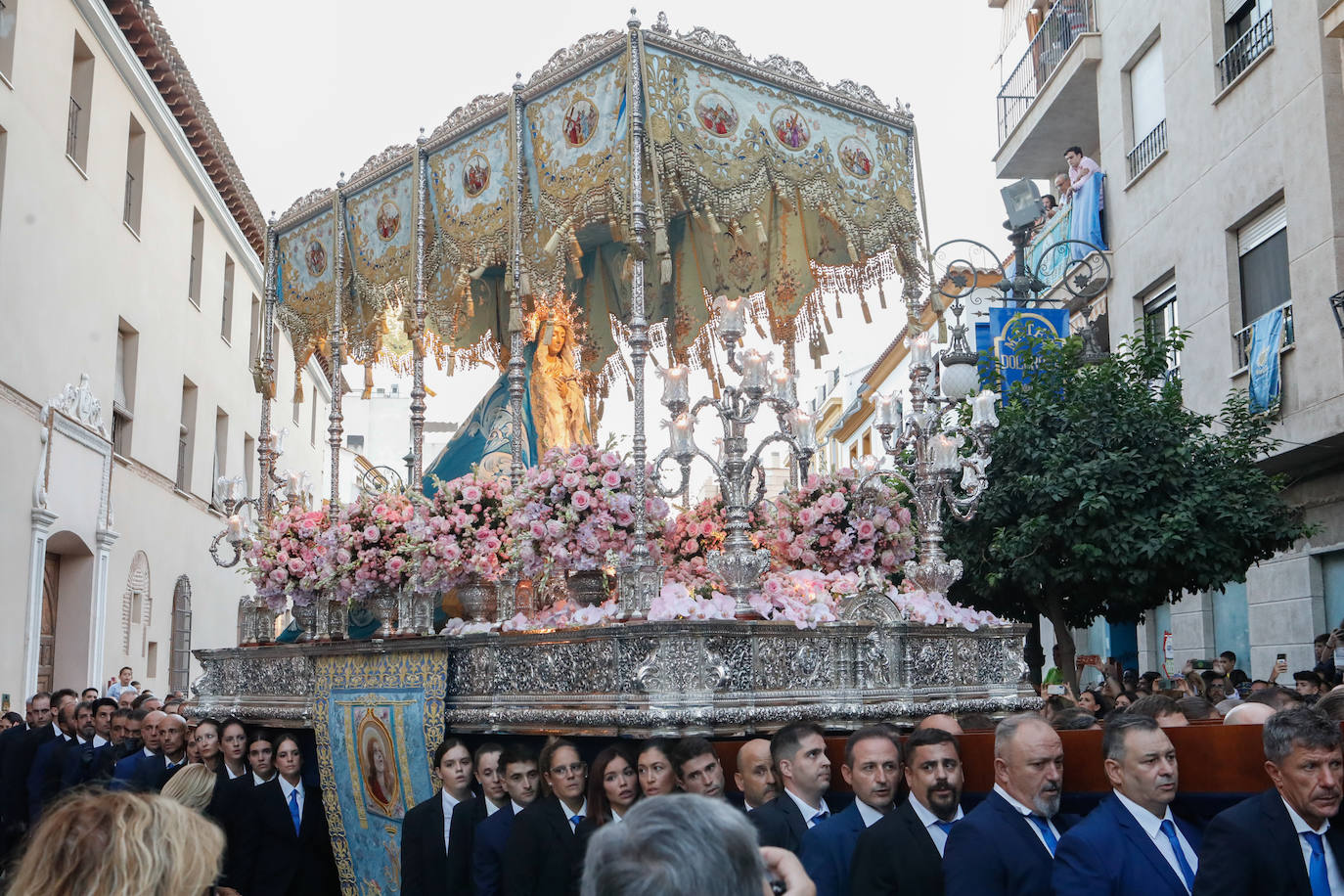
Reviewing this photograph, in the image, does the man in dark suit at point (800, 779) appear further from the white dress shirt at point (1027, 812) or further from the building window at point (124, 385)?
the building window at point (124, 385)

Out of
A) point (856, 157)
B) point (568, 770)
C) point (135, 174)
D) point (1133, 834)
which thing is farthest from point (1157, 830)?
point (135, 174)

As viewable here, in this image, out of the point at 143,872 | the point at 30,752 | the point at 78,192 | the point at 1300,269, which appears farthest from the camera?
the point at 78,192

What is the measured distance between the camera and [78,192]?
58.6ft

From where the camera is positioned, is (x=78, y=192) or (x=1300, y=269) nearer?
(x=1300, y=269)

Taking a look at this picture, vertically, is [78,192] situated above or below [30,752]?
above

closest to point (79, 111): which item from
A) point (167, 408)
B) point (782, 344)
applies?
point (167, 408)

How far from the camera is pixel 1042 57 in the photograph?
75.8 feet

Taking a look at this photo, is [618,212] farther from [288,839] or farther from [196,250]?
[196,250]

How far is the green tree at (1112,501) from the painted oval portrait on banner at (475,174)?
622cm

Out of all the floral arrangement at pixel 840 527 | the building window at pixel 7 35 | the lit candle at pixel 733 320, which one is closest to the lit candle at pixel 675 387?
the lit candle at pixel 733 320

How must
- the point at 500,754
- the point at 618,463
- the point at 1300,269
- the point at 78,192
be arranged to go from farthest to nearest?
the point at 78,192 → the point at 1300,269 → the point at 618,463 → the point at 500,754

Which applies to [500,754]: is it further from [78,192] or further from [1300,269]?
[78,192]

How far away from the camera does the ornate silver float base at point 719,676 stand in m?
6.79

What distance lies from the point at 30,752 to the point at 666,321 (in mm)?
6329
